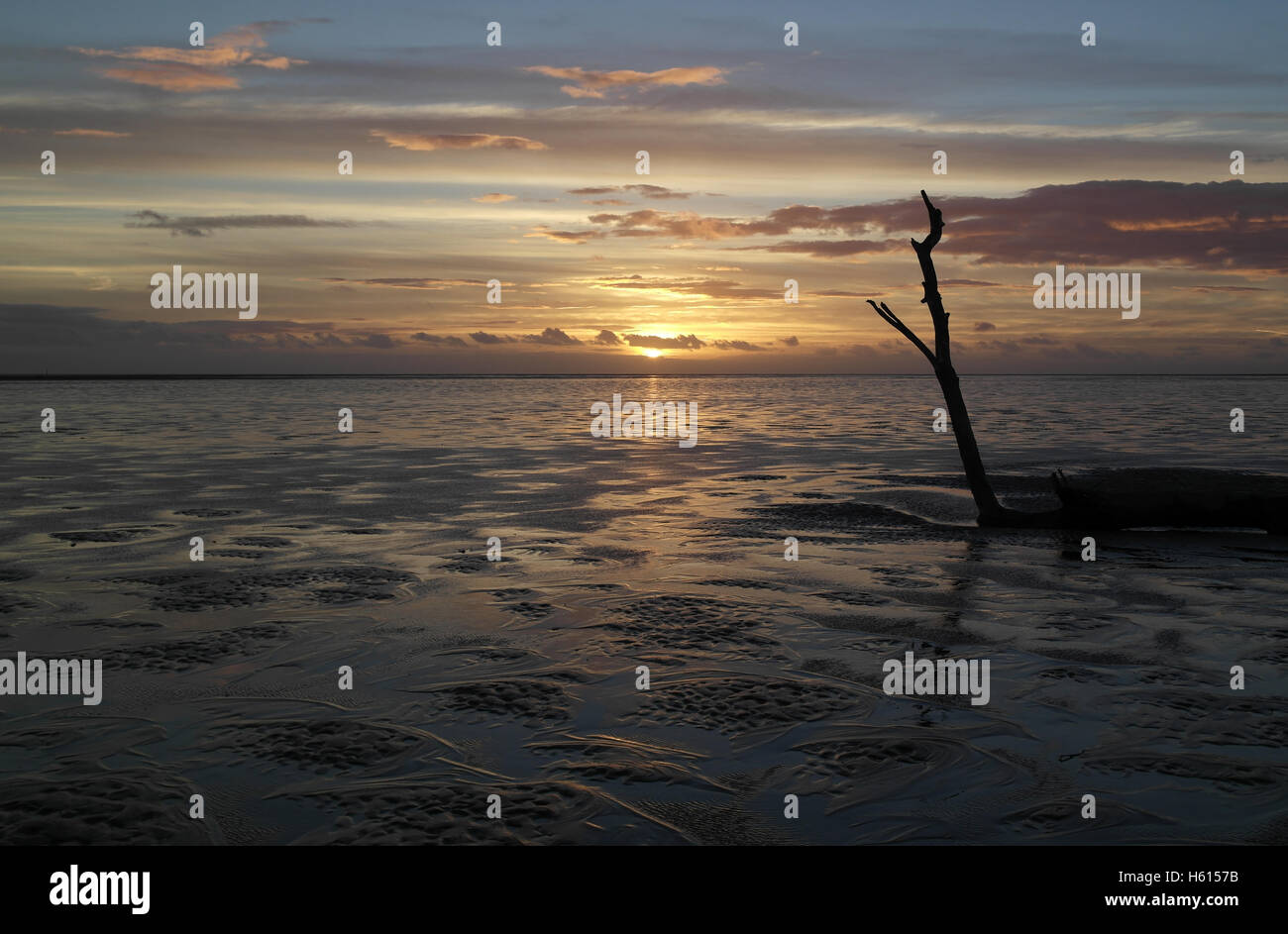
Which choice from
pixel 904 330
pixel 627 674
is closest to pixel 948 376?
pixel 904 330

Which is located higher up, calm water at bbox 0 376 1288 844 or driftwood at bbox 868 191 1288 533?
driftwood at bbox 868 191 1288 533

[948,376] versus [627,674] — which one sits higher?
[948,376]

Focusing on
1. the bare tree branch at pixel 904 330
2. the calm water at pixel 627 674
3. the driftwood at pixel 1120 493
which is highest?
the bare tree branch at pixel 904 330

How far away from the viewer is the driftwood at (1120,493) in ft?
47.1

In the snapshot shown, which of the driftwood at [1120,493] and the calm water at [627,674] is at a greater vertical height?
the driftwood at [1120,493]

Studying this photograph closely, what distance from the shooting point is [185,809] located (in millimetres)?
5367

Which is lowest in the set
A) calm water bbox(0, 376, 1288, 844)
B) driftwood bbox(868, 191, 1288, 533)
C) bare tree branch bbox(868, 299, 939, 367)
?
calm water bbox(0, 376, 1288, 844)

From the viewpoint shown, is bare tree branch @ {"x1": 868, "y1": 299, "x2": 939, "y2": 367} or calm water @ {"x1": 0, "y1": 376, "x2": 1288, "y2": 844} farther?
bare tree branch @ {"x1": 868, "y1": 299, "x2": 939, "y2": 367}

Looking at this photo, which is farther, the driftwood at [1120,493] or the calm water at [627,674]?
the driftwood at [1120,493]

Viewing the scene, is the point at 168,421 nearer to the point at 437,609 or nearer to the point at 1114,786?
the point at 437,609

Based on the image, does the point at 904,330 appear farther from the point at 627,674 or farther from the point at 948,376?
the point at 627,674

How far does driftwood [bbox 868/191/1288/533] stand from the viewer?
47.1 ft

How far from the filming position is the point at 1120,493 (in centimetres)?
1486
